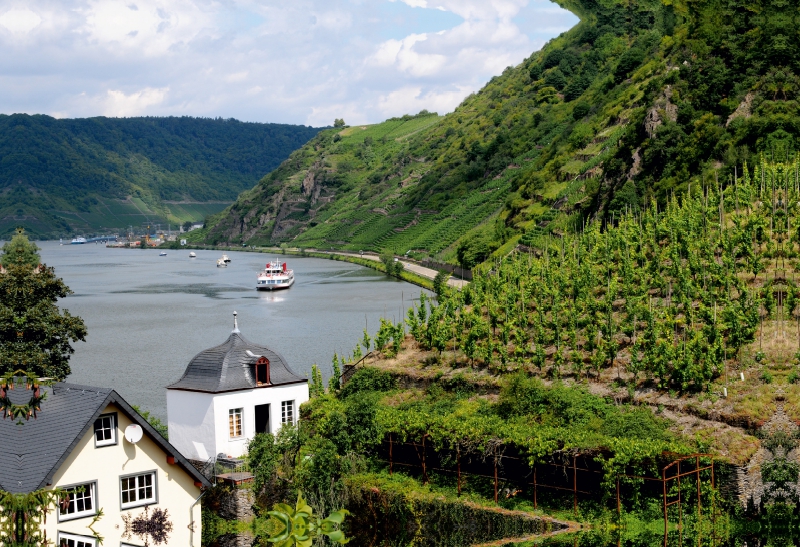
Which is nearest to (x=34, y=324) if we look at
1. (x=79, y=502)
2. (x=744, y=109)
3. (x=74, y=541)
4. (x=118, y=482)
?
(x=118, y=482)

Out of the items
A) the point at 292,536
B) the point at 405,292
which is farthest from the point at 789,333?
the point at 405,292

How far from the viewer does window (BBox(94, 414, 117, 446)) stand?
23156 millimetres

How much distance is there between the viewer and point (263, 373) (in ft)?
110

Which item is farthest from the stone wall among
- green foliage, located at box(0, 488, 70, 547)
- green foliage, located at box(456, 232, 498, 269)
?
green foliage, located at box(456, 232, 498, 269)

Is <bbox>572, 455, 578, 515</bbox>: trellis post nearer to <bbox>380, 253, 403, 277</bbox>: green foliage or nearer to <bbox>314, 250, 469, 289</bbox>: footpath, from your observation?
<bbox>314, 250, 469, 289</bbox>: footpath

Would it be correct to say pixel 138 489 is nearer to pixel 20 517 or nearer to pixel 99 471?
pixel 99 471

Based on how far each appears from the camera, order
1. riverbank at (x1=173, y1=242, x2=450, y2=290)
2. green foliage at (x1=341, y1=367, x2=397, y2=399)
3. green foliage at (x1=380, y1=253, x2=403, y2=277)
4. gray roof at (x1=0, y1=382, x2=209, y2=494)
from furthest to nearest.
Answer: green foliage at (x1=380, y1=253, x2=403, y2=277) < riverbank at (x1=173, y1=242, x2=450, y2=290) < green foliage at (x1=341, y1=367, x2=397, y2=399) < gray roof at (x1=0, y1=382, x2=209, y2=494)

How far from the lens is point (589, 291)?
44375mm

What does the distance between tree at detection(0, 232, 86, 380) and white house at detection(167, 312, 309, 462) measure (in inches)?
328

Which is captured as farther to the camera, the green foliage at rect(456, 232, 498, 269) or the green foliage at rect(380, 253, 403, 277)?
the green foliage at rect(380, 253, 403, 277)

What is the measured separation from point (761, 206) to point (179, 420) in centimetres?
2867

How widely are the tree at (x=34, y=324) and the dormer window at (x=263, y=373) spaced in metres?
9.80

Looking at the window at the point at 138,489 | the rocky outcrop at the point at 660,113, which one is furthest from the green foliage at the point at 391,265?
the window at the point at 138,489

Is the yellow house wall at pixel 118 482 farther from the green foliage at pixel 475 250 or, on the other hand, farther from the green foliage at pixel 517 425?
the green foliage at pixel 475 250
